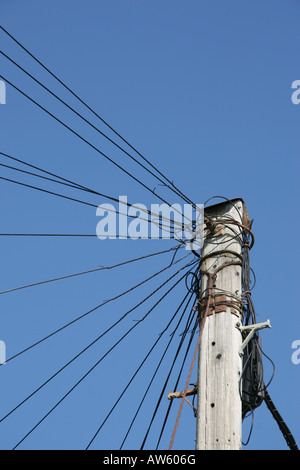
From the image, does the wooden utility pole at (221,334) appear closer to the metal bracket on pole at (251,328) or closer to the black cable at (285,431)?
the metal bracket on pole at (251,328)

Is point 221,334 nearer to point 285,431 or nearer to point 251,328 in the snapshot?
point 251,328

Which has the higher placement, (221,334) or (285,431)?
(221,334)

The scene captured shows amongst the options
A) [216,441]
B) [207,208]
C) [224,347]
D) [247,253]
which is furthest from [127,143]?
[216,441]

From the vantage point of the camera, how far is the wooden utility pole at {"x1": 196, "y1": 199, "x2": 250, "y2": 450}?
18.0 ft

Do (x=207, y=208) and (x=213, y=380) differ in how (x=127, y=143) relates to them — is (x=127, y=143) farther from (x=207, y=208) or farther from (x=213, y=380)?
(x=213, y=380)

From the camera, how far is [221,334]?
5.97m

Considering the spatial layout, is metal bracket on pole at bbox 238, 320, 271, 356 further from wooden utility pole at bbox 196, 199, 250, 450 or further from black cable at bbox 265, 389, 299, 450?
black cable at bbox 265, 389, 299, 450

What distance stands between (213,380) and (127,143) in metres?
3.10

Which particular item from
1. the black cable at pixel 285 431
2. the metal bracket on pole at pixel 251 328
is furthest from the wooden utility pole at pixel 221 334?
the black cable at pixel 285 431

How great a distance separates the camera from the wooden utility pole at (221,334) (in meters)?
5.48

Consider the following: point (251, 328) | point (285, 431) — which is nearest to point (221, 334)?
point (251, 328)

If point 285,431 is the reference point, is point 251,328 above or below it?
above

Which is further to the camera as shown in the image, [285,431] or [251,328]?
[285,431]

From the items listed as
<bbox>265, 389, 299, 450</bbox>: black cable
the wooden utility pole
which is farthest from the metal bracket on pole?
<bbox>265, 389, 299, 450</bbox>: black cable
